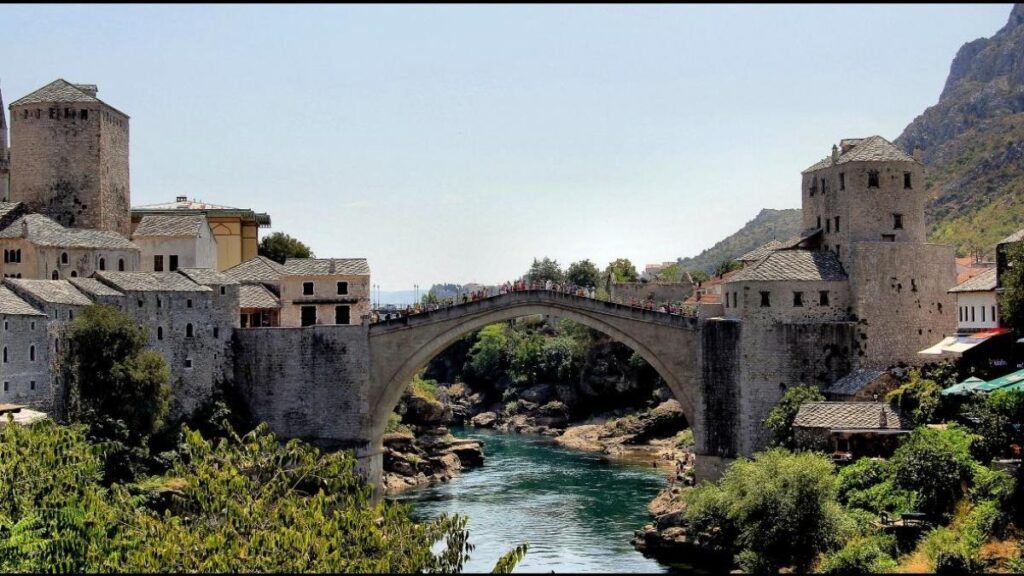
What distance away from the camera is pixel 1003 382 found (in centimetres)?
4350

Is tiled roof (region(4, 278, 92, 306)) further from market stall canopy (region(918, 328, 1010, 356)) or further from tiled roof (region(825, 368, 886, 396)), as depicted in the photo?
market stall canopy (region(918, 328, 1010, 356))

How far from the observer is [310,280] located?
6166 cm

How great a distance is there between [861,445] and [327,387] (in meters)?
23.0

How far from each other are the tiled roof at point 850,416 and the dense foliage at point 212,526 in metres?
19.4

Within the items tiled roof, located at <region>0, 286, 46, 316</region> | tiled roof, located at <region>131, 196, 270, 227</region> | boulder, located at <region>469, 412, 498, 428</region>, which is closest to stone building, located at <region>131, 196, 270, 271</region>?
tiled roof, located at <region>131, 196, 270, 227</region>

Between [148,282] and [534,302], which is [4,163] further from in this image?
[534,302]

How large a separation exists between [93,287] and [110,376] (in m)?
4.95

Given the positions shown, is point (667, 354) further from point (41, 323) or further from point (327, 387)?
point (41, 323)

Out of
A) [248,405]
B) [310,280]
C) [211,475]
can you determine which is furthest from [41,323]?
[211,475]

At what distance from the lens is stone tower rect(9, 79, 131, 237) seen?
199 feet

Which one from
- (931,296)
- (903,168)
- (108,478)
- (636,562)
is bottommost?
(636,562)

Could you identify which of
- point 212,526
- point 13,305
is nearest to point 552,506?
point 13,305

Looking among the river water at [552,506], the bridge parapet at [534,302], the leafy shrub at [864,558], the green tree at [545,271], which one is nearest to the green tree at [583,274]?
the green tree at [545,271]

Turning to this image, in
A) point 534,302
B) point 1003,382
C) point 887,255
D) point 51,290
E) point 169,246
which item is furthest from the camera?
point 169,246
